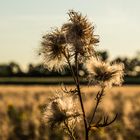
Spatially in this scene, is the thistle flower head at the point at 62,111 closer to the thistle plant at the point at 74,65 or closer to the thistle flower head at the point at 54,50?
the thistle plant at the point at 74,65

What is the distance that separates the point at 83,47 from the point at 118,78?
438 mm

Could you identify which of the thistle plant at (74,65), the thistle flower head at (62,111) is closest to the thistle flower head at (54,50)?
the thistle plant at (74,65)

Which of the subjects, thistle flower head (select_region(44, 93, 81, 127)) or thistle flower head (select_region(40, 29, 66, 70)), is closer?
thistle flower head (select_region(40, 29, 66, 70))

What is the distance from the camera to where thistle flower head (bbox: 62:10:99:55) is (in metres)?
3.57

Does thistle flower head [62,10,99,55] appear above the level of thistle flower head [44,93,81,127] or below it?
above

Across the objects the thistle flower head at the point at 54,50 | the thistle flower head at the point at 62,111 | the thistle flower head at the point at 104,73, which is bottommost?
the thistle flower head at the point at 62,111

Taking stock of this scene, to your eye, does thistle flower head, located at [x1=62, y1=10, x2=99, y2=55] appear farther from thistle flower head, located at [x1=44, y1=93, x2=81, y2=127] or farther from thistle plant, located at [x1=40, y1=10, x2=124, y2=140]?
thistle flower head, located at [x1=44, y1=93, x2=81, y2=127]

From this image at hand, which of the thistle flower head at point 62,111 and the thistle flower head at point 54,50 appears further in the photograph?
the thistle flower head at point 62,111

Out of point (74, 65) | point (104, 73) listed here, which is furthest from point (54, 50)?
point (104, 73)

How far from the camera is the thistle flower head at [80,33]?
3.57 meters

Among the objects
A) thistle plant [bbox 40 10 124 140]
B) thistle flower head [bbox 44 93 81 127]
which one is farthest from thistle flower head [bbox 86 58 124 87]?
thistle flower head [bbox 44 93 81 127]

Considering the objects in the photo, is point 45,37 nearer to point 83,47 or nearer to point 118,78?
point 83,47

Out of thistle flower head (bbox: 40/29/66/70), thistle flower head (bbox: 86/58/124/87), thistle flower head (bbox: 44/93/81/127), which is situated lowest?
thistle flower head (bbox: 44/93/81/127)

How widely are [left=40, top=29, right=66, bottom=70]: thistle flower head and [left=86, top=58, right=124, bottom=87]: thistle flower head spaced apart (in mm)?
197
